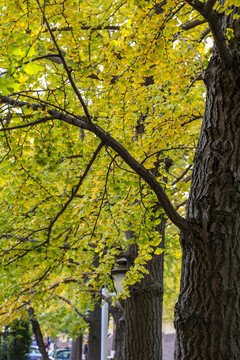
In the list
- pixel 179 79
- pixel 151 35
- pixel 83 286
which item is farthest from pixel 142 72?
pixel 83 286

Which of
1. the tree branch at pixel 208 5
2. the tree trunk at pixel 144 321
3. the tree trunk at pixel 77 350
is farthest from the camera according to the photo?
the tree trunk at pixel 77 350

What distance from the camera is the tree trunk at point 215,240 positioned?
392 centimetres

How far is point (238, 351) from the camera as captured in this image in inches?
151

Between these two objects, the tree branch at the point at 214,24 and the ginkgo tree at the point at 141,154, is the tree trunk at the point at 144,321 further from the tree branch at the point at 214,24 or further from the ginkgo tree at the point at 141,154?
the tree branch at the point at 214,24

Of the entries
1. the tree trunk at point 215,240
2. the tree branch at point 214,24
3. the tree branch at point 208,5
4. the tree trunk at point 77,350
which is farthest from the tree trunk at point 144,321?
the tree trunk at point 77,350

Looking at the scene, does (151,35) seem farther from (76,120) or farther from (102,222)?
(102,222)

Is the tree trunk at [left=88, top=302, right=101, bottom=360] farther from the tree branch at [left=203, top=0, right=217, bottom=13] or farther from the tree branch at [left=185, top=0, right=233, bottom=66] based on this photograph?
the tree branch at [left=203, top=0, right=217, bottom=13]

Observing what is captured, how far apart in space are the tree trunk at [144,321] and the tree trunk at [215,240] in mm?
2826

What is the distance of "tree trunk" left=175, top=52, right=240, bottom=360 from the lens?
392 cm

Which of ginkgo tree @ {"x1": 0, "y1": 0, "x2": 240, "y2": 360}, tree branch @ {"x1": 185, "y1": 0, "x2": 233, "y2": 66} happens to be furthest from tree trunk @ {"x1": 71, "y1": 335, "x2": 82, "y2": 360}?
tree branch @ {"x1": 185, "y1": 0, "x2": 233, "y2": 66}

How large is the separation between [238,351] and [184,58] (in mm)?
3773

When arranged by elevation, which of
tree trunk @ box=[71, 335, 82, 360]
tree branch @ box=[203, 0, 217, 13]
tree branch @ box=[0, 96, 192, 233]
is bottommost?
tree trunk @ box=[71, 335, 82, 360]

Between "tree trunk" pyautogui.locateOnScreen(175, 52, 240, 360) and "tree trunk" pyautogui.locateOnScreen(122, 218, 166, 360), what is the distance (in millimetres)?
2826

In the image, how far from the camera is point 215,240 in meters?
4.07
